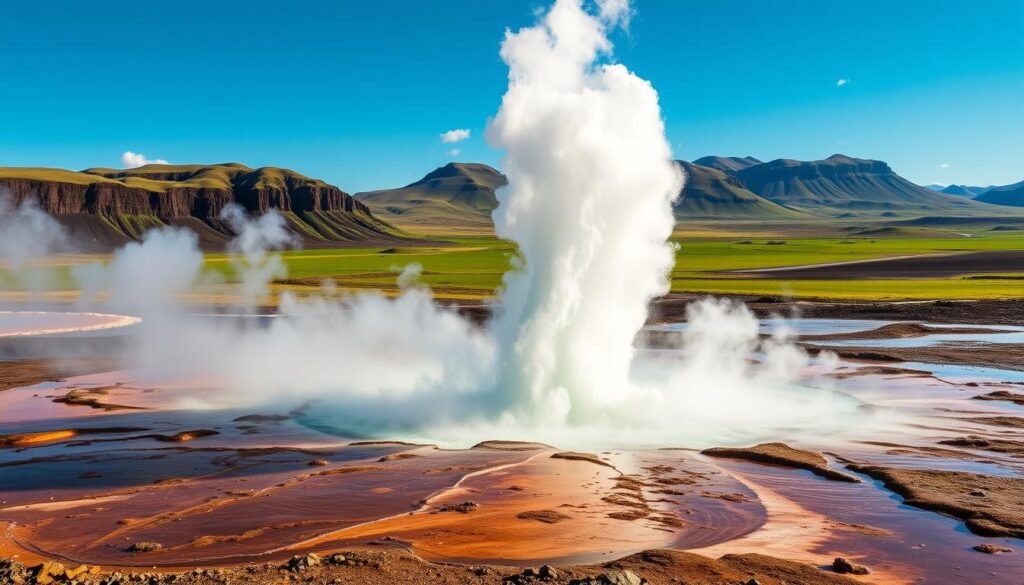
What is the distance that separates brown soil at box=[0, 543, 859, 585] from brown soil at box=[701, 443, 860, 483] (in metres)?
7.30

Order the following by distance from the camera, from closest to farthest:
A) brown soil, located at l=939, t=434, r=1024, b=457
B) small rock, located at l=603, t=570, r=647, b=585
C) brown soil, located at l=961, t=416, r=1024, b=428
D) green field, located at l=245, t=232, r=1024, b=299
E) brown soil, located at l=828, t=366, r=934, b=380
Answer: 1. small rock, located at l=603, t=570, r=647, b=585
2. brown soil, located at l=939, t=434, r=1024, b=457
3. brown soil, located at l=961, t=416, r=1024, b=428
4. brown soil, located at l=828, t=366, r=934, b=380
5. green field, located at l=245, t=232, r=1024, b=299

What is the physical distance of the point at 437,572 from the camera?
1316 centimetres

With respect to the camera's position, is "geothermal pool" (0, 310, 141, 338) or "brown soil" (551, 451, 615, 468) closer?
"brown soil" (551, 451, 615, 468)

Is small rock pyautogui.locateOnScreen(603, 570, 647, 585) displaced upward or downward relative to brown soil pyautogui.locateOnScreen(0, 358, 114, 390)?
downward

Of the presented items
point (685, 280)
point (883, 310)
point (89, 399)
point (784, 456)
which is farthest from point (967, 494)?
point (685, 280)

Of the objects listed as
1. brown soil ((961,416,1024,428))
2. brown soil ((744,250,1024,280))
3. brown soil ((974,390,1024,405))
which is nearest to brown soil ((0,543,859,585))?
brown soil ((961,416,1024,428))

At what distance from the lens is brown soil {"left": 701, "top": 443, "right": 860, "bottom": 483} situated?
810 inches

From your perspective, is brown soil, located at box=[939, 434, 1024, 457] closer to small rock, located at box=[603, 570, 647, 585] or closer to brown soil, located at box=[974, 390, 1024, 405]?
brown soil, located at box=[974, 390, 1024, 405]

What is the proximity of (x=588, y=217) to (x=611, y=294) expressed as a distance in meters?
2.84

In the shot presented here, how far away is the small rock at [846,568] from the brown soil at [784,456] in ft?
21.9

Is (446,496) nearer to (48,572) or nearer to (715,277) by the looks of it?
(48,572)

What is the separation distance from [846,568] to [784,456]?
849 cm

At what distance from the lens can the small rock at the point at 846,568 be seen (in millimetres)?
13633

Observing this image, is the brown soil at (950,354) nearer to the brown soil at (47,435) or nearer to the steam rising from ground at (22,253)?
Answer: the brown soil at (47,435)
